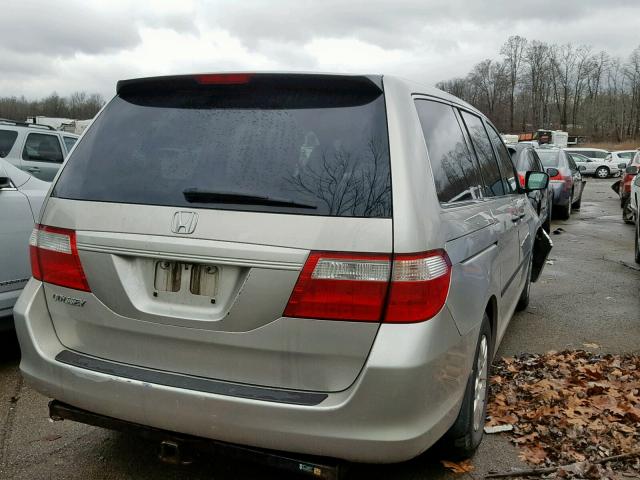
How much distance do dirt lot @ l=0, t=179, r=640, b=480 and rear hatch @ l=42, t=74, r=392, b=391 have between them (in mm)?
810

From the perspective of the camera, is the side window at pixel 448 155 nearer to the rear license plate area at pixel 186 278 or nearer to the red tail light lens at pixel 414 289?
the red tail light lens at pixel 414 289

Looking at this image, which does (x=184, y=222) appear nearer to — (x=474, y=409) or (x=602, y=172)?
(x=474, y=409)

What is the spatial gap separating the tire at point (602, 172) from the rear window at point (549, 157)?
→ 1024 inches

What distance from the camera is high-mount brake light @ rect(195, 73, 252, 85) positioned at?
2414mm

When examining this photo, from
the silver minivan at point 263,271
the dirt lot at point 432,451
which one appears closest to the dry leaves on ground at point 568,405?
the dirt lot at point 432,451

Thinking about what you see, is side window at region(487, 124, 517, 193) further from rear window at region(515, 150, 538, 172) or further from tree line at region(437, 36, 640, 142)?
tree line at region(437, 36, 640, 142)

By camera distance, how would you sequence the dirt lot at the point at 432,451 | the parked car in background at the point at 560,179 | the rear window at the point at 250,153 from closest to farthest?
the rear window at the point at 250,153
the dirt lot at the point at 432,451
the parked car in background at the point at 560,179

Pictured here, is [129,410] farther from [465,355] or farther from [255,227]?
[465,355]

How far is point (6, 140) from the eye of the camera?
40.0 feet

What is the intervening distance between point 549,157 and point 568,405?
11.5 metres

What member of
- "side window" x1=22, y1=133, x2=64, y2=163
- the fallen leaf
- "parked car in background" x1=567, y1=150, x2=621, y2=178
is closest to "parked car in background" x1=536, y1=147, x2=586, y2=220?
"side window" x1=22, y1=133, x2=64, y2=163

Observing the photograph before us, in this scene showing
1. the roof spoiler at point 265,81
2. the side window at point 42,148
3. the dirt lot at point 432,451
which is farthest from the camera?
the side window at point 42,148

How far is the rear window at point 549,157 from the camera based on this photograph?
1368 centimetres

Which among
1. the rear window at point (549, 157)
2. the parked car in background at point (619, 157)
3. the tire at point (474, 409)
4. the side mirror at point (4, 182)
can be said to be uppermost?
the side mirror at point (4, 182)
